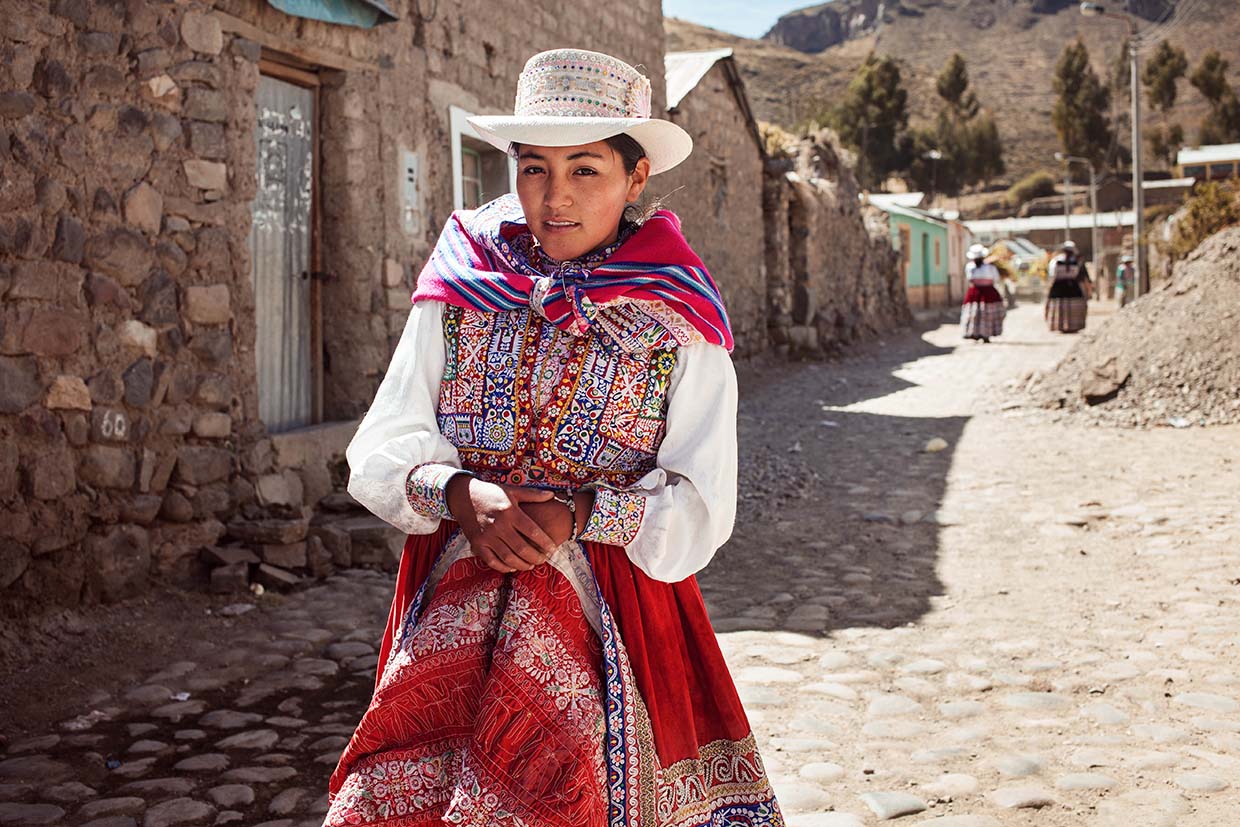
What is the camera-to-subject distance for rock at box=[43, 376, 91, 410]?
4809 mm

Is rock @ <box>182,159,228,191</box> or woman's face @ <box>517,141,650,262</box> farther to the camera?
rock @ <box>182,159,228,191</box>

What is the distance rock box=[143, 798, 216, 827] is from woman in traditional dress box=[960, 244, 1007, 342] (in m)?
18.2

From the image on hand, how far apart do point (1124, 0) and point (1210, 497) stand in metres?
137

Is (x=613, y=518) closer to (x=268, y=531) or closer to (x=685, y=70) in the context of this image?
(x=268, y=531)

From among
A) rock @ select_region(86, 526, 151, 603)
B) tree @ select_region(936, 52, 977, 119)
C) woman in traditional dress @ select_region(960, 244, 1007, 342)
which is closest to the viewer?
rock @ select_region(86, 526, 151, 603)

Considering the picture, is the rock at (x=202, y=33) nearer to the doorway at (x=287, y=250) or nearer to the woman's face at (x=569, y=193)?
the doorway at (x=287, y=250)

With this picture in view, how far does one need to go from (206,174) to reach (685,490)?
4.32 metres

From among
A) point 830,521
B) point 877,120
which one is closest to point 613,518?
point 830,521

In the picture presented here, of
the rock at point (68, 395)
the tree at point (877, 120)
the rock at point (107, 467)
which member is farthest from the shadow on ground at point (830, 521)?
the tree at point (877, 120)

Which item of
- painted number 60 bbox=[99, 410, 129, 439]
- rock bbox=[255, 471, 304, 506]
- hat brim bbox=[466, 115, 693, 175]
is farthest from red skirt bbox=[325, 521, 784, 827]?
rock bbox=[255, 471, 304, 506]

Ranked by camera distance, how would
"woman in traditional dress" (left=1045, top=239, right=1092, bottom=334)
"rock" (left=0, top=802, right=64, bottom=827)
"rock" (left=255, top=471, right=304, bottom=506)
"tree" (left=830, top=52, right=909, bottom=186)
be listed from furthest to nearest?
"tree" (left=830, top=52, right=909, bottom=186), "woman in traditional dress" (left=1045, top=239, right=1092, bottom=334), "rock" (left=255, top=471, right=304, bottom=506), "rock" (left=0, top=802, right=64, bottom=827)

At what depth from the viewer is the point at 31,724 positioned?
387 centimetres

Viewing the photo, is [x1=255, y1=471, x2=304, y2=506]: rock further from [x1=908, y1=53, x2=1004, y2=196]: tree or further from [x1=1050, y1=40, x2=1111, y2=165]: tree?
[x1=1050, y1=40, x2=1111, y2=165]: tree

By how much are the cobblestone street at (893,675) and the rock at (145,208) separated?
1688 mm
